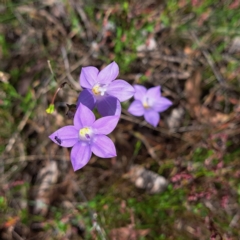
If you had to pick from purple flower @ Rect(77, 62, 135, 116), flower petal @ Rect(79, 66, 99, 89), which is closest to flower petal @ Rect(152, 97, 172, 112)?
purple flower @ Rect(77, 62, 135, 116)

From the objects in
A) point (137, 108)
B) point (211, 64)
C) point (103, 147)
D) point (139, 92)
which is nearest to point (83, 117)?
point (103, 147)

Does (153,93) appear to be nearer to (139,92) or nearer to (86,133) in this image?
(139,92)

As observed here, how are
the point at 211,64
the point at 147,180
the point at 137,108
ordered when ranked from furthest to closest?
the point at 211,64 → the point at 147,180 → the point at 137,108

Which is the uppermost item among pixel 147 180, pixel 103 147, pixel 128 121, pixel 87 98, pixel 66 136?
pixel 87 98

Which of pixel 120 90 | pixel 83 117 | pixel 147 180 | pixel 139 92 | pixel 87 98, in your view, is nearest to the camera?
pixel 83 117

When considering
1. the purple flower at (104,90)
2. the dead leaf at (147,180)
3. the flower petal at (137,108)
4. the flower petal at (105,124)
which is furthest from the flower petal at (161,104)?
the flower petal at (105,124)

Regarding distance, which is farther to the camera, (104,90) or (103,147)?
(104,90)

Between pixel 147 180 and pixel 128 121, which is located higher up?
pixel 128 121

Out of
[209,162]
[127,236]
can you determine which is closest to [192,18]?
[209,162]
